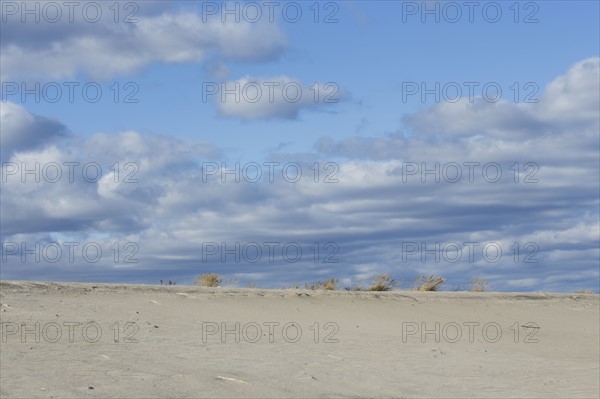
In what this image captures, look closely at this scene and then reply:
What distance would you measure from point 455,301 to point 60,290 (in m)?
7.42

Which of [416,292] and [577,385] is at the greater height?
[416,292]

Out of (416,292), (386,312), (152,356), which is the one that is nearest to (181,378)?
(152,356)

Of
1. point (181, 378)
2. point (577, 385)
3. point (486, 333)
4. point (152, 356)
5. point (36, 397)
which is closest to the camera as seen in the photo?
point (36, 397)

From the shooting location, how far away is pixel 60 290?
15773 millimetres

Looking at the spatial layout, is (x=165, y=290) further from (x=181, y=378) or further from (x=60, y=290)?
(x=181, y=378)

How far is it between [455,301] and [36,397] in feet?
33.8

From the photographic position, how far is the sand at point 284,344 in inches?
433

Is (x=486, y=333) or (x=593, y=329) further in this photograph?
(x=593, y=329)

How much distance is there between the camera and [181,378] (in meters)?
11.0

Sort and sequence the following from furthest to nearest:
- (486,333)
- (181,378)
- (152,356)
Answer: (486,333)
(152,356)
(181,378)

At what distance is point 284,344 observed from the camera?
13.6 meters

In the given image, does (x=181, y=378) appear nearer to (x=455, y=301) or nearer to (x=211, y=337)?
(x=211, y=337)

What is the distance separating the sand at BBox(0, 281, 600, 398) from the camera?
1100cm

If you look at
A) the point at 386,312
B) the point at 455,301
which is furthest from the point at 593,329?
the point at 386,312
